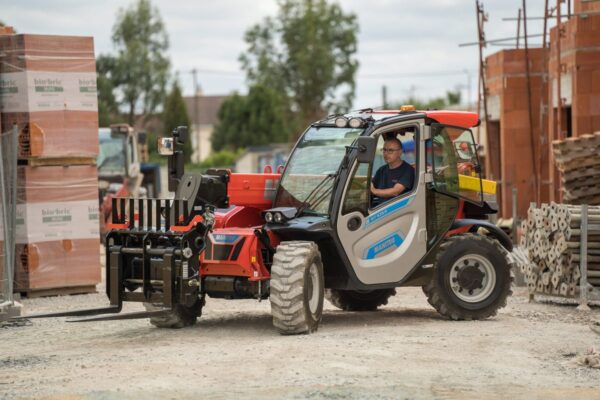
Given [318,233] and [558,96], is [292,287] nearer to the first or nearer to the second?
[318,233]

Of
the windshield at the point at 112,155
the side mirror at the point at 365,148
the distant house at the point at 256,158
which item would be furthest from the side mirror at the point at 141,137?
the distant house at the point at 256,158

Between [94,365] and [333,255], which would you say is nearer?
[94,365]

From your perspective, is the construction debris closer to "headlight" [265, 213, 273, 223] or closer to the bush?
"headlight" [265, 213, 273, 223]

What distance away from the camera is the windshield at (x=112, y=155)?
3191 centimetres

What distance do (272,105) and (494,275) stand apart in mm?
77160

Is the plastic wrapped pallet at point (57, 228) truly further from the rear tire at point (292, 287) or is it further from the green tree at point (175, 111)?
the green tree at point (175, 111)

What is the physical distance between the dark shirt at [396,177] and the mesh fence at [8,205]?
458 cm

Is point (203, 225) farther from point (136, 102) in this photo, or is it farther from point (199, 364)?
point (136, 102)

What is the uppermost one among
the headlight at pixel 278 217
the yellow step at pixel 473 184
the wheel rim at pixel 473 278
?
the yellow step at pixel 473 184

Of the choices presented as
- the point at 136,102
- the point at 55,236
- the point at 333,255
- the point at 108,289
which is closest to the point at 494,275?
the point at 333,255

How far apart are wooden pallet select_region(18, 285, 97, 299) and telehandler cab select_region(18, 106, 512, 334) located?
4.84 m

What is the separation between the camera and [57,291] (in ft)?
58.1

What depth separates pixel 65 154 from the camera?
17656 millimetres

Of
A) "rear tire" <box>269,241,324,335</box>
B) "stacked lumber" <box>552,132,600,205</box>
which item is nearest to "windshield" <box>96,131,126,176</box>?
"stacked lumber" <box>552,132,600,205</box>
